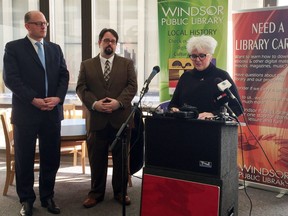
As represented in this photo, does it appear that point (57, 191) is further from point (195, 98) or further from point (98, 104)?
point (195, 98)

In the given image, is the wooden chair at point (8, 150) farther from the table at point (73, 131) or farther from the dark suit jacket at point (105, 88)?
the dark suit jacket at point (105, 88)

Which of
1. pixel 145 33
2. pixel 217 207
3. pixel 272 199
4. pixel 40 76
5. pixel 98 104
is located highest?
pixel 145 33

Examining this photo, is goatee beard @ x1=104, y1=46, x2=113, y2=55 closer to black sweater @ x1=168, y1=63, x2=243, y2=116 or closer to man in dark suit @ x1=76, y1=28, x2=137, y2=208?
man in dark suit @ x1=76, y1=28, x2=137, y2=208

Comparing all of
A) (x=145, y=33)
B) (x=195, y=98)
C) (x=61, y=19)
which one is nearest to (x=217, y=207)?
(x=195, y=98)

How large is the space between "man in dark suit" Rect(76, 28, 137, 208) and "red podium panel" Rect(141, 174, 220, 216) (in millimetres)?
846

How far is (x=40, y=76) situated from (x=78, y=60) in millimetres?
2187

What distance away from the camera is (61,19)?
507cm

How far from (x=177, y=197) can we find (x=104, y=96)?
4.01ft

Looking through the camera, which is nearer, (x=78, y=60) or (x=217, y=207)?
(x=217, y=207)

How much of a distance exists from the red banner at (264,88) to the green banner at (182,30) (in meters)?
0.17

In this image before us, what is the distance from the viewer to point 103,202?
330cm

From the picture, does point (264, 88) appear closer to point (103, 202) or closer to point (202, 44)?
point (202, 44)

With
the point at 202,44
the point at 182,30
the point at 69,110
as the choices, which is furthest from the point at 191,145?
the point at 69,110

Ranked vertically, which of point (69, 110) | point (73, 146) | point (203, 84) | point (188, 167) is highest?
point (203, 84)
